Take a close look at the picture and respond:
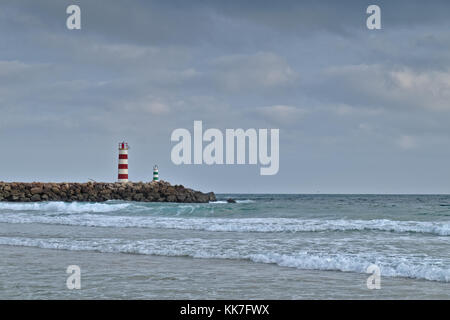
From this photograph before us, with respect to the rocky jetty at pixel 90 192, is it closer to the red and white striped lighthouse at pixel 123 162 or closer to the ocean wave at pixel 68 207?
the red and white striped lighthouse at pixel 123 162

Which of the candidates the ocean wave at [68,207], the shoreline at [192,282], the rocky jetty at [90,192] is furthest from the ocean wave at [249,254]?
the rocky jetty at [90,192]

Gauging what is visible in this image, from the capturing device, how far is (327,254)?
10.3 metres

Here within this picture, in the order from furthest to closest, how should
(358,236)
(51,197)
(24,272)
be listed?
(51,197), (358,236), (24,272)

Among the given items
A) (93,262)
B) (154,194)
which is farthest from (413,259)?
(154,194)

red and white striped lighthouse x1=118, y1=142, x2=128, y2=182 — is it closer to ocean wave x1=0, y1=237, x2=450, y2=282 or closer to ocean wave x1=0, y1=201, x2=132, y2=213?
ocean wave x1=0, y1=201, x2=132, y2=213

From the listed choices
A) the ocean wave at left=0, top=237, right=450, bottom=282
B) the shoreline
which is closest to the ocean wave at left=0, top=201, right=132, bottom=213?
the ocean wave at left=0, top=237, right=450, bottom=282

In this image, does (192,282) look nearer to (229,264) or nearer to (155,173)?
(229,264)

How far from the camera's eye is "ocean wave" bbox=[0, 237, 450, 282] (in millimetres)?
8414

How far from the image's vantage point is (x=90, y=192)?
4075 centimetres

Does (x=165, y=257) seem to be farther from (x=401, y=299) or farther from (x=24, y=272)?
(x=401, y=299)

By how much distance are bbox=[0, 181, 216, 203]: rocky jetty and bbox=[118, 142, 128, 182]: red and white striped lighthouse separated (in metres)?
0.88
